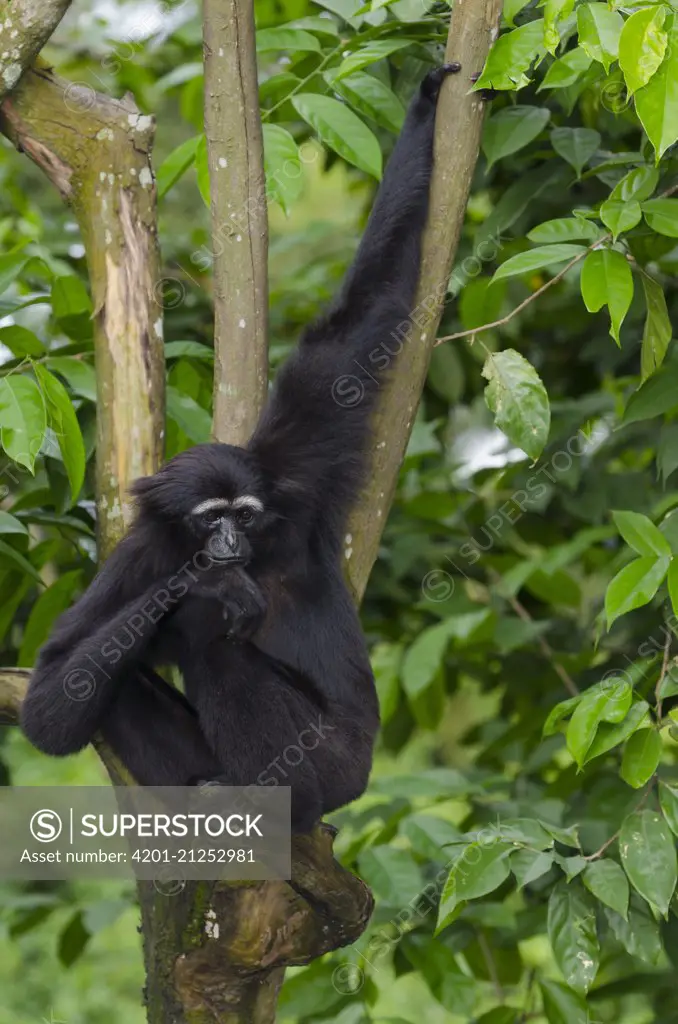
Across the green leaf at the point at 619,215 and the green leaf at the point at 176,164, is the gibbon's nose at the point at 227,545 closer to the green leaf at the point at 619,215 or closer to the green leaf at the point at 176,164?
the green leaf at the point at 176,164

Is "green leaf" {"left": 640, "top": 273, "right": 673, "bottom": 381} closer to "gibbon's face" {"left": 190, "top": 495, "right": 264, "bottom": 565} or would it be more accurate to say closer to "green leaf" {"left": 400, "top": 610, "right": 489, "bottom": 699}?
"green leaf" {"left": 400, "top": 610, "right": 489, "bottom": 699}

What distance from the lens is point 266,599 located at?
3.47 meters

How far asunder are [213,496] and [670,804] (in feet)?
4.98

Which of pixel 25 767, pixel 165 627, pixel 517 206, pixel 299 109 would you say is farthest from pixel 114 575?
pixel 25 767

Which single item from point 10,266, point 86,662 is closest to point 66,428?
point 10,266

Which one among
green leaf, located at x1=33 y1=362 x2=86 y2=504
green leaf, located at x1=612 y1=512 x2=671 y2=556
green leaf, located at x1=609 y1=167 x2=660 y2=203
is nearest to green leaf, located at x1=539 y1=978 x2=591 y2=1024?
green leaf, located at x1=612 y1=512 x2=671 y2=556

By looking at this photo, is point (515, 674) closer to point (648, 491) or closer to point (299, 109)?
point (648, 491)

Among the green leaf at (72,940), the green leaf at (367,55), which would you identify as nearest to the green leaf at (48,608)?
the green leaf at (72,940)

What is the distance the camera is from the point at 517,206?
3830mm

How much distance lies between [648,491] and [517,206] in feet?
4.81

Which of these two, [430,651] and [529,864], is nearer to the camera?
[529,864]

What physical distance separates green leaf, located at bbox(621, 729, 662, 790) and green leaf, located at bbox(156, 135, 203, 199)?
7.24 feet

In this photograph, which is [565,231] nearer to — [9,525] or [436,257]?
[436,257]

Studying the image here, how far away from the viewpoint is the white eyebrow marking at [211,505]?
10.8 feet
